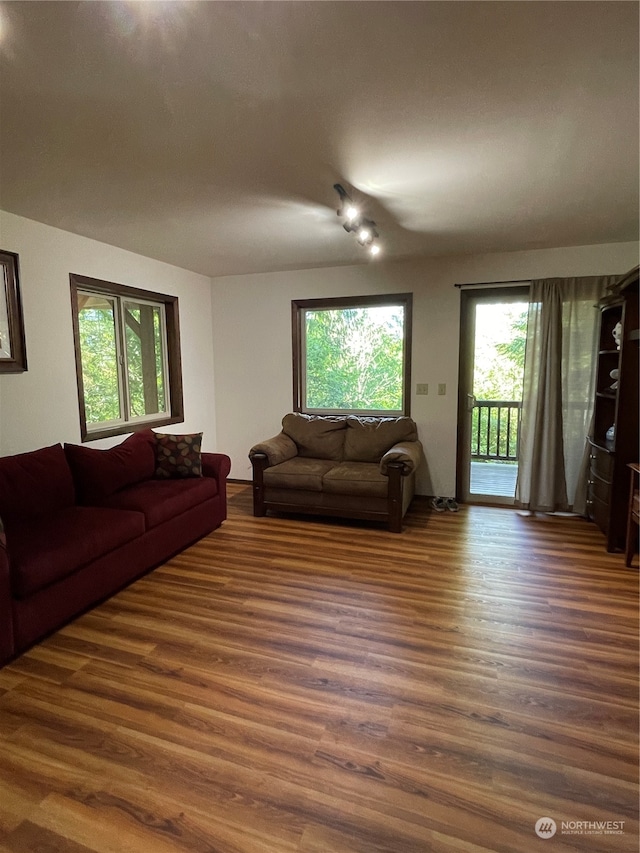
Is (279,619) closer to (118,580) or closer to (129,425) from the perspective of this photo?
(118,580)

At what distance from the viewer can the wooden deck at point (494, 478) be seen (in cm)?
447

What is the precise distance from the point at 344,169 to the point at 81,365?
2.56 metres

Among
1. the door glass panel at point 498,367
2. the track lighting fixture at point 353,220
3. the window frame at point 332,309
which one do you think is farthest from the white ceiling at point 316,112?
the window frame at point 332,309

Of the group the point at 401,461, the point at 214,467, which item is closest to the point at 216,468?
the point at 214,467

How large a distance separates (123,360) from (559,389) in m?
4.01

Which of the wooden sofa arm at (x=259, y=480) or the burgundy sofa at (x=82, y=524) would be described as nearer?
the burgundy sofa at (x=82, y=524)

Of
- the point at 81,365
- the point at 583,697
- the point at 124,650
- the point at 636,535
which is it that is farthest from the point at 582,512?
the point at 81,365

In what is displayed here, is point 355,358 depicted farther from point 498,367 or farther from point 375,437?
point 498,367

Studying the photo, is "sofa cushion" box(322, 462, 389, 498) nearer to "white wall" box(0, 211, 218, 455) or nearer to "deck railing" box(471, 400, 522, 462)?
"deck railing" box(471, 400, 522, 462)

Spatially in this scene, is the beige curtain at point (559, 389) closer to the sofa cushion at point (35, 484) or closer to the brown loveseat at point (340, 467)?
the brown loveseat at point (340, 467)

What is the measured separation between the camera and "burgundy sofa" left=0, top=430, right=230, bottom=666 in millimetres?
2123

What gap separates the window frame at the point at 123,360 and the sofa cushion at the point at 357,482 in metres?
1.89

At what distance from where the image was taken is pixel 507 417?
4957mm

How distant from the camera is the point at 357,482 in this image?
368cm
